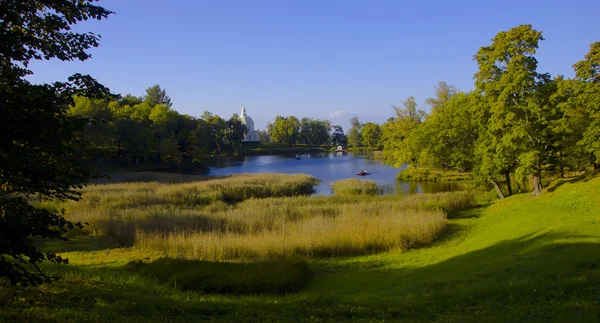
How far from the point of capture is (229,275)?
12.9 meters

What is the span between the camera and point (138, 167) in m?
74.8

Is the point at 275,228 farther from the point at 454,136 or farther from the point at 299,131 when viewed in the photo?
the point at 299,131

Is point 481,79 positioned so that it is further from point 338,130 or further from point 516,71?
point 338,130

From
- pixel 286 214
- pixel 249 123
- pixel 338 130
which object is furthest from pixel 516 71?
pixel 249 123

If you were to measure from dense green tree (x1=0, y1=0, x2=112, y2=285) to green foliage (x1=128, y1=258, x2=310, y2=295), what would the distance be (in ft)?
20.9

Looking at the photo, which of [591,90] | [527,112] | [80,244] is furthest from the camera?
[527,112]

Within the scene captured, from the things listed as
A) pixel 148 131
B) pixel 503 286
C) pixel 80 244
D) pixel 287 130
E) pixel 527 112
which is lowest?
pixel 80 244

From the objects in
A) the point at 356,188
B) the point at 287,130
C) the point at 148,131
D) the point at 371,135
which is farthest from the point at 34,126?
the point at 287,130

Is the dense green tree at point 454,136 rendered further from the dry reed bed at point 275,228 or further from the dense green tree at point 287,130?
the dense green tree at point 287,130

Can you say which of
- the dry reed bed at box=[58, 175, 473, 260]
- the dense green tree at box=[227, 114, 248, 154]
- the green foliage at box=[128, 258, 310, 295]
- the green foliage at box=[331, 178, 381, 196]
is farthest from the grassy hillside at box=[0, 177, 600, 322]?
the dense green tree at box=[227, 114, 248, 154]

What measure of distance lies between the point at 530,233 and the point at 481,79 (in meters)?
14.6

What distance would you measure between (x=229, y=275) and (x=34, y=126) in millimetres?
8715

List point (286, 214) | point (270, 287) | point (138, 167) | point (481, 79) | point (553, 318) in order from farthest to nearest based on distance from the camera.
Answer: point (138, 167)
point (481, 79)
point (286, 214)
point (270, 287)
point (553, 318)

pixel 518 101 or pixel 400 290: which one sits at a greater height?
pixel 518 101
